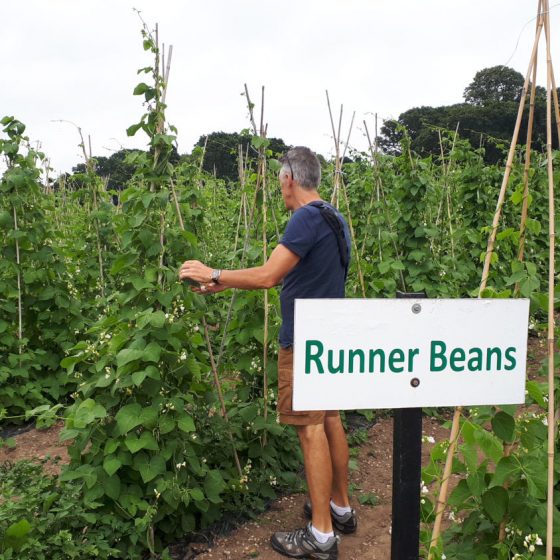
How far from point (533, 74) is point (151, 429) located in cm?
222

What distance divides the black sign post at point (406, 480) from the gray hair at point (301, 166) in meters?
1.56

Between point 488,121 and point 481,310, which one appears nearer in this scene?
point 481,310

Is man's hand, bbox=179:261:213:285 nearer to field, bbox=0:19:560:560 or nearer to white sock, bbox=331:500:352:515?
field, bbox=0:19:560:560

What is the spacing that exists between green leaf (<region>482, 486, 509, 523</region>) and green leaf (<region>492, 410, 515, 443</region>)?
0.82 feet

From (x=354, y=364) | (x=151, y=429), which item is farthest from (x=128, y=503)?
(x=354, y=364)

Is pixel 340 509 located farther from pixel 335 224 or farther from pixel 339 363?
pixel 339 363

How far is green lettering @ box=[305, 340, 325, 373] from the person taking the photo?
1.39 meters

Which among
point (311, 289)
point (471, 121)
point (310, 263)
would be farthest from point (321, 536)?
point (471, 121)

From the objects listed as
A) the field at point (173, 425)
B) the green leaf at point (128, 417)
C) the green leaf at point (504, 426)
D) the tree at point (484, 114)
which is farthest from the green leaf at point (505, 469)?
the tree at point (484, 114)

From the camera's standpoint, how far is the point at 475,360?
4.80 ft

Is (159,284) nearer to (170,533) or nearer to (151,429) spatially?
(151,429)

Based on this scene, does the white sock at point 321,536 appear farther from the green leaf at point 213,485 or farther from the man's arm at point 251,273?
the man's arm at point 251,273

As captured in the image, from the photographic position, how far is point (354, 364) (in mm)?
1411

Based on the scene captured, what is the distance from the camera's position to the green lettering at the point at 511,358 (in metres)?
1.48
